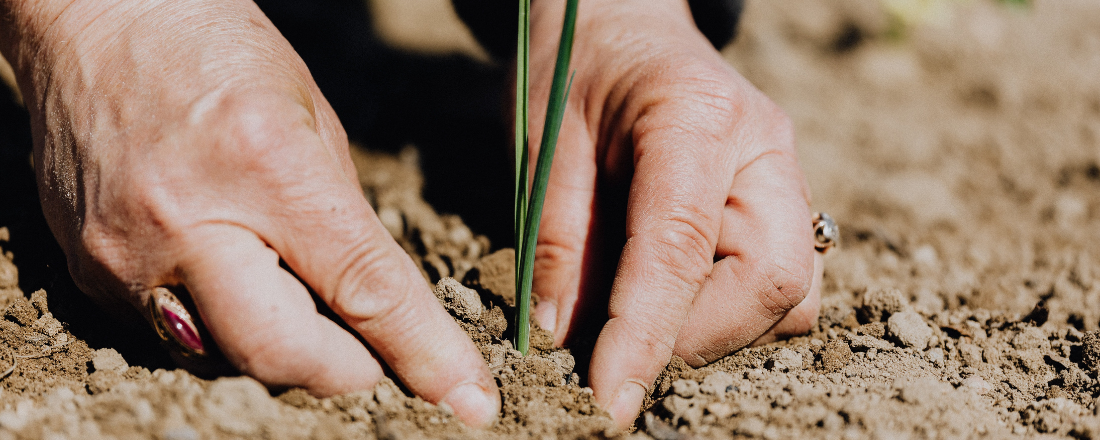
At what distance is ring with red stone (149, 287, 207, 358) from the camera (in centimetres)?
103

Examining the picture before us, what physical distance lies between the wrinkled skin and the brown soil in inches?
3.2

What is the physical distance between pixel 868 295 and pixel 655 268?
589 mm

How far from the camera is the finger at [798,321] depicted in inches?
54.2

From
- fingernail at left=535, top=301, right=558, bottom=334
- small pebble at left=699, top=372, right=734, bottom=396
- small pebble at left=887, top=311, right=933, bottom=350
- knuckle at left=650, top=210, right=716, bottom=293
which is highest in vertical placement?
knuckle at left=650, top=210, right=716, bottom=293

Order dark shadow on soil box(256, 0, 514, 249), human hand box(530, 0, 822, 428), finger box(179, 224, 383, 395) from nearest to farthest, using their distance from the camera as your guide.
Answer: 1. finger box(179, 224, 383, 395)
2. human hand box(530, 0, 822, 428)
3. dark shadow on soil box(256, 0, 514, 249)

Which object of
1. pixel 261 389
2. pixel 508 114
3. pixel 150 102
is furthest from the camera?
pixel 508 114

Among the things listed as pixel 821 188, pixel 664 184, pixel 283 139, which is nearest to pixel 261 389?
pixel 283 139

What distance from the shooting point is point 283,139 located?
1.01m

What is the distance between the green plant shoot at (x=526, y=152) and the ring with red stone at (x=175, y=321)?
52 cm

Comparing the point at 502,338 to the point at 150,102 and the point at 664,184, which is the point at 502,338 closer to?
the point at 664,184

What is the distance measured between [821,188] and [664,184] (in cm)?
149

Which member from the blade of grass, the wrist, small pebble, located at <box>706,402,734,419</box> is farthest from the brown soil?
the wrist

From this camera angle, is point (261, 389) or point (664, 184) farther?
point (664, 184)

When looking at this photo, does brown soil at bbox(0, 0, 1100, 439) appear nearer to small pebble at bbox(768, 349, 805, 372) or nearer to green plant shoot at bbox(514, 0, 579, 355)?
small pebble at bbox(768, 349, 805, 372)
